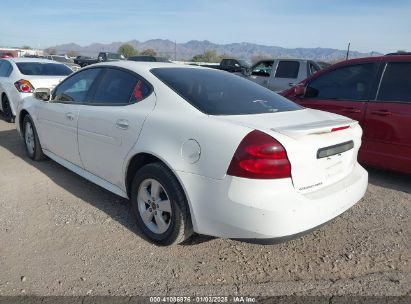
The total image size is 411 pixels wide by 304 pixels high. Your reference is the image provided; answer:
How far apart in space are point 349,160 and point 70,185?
3177mm

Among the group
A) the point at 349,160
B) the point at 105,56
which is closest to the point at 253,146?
the point at 349,160

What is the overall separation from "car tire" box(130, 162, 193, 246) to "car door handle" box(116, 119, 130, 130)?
43 cm

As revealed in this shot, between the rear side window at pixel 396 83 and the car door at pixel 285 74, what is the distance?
613cm

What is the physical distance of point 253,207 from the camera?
261cm

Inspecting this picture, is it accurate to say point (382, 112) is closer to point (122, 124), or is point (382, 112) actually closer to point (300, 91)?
point (300, 91)

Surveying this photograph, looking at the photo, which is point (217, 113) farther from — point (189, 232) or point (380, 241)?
point (380, 241)

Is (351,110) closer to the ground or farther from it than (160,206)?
farther from it

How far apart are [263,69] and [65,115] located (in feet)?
30.2

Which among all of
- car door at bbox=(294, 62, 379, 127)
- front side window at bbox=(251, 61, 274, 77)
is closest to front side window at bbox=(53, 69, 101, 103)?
car door at bbox=(294, 62, 379, 127)

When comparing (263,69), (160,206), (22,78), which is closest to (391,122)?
(160,206)

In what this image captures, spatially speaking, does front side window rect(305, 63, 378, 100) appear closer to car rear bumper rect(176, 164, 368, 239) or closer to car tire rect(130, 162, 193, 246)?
car rear bumper rect(176, 164, 368, 239)

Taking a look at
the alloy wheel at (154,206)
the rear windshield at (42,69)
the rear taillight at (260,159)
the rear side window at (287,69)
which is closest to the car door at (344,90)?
the rear taillight at (260,159)

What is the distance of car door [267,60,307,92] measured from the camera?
11109mm

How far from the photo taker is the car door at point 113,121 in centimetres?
345
